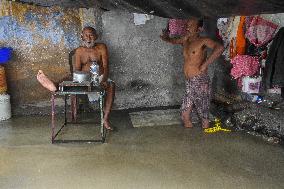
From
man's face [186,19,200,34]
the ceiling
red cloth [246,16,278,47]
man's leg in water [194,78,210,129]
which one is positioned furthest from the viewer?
man's leg in water [194,78,210,129]

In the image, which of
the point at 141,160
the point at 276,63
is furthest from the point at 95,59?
the point at 276,63

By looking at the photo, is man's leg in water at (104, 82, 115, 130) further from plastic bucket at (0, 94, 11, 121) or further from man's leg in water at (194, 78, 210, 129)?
plastic bucket at (0, 94, 11, 121)

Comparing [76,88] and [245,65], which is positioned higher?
[245,65]

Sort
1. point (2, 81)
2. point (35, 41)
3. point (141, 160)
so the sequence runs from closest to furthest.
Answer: point (141, 160) < point (2, 81) < point (35, 41)

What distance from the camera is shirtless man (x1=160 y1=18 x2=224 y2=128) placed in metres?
6.55

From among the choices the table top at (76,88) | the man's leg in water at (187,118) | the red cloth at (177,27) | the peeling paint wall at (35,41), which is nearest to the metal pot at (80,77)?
the table top at (76,88)

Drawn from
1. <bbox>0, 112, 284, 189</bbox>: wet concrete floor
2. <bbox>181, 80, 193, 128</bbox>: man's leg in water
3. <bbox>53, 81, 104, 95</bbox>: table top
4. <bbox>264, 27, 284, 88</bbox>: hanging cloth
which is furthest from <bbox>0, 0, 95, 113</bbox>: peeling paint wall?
<bbox>264, 27, 284, 88</bbox>: hanging cloth

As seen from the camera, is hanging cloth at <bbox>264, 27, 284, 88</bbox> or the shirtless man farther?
the shirtless man

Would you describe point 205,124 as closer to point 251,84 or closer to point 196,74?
point 196,74

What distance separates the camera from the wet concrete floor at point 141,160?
4586 mm

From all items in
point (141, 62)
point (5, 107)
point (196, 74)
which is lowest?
point (5, 107)

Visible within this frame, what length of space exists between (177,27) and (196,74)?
1417 millimetres

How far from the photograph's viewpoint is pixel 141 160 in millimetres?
5266

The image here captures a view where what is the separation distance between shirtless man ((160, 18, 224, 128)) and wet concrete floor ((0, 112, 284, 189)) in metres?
0.36
